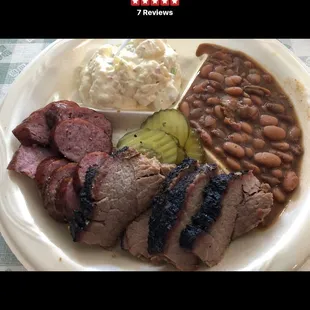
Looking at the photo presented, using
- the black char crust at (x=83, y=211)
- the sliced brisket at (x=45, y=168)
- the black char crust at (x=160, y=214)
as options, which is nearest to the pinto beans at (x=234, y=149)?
the black char crust at (x=160, y=214)

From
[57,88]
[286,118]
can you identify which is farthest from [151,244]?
[57,88]

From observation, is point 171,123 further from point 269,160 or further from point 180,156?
point 269,160

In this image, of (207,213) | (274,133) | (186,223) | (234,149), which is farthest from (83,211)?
(274,133)

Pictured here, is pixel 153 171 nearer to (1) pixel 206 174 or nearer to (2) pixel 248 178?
(1) pixel 206 174

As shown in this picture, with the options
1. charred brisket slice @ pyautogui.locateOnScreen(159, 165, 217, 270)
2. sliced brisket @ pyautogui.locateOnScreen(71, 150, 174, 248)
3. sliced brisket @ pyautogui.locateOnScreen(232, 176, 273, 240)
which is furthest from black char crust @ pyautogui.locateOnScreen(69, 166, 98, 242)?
sliced brisket @ pyautogui.locateOnScreen(232, 176, 273, 240)

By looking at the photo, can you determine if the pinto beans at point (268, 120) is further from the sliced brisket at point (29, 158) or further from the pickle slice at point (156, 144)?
the sliced brisket at point (29, 158)

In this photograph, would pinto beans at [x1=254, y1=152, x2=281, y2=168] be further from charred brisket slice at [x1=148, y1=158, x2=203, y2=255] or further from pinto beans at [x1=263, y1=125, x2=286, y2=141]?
charred brisket slice at [x1=148, y1=158, x2=203, y2=255]
